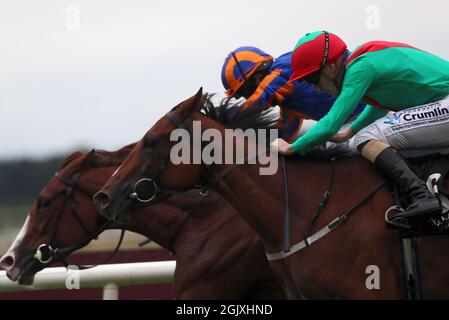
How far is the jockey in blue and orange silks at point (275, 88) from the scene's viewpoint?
5.92 meters

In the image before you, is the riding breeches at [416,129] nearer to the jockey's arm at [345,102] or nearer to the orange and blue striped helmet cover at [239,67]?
the jockey's arm at [345,102]

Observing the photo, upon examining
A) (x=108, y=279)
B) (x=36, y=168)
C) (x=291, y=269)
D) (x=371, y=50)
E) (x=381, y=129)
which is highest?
(x=371, y=50)

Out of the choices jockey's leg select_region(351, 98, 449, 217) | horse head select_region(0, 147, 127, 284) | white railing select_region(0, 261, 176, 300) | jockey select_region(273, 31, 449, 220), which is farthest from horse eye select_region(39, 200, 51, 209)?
jockey's leg select_region(351, 98, 449, 217)

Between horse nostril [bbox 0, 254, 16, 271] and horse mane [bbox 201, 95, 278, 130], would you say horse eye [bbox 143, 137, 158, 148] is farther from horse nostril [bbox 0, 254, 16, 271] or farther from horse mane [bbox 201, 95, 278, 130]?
horse nostril [bbox 0, 254, 16, 271]

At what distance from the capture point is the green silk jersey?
4750 millimetres

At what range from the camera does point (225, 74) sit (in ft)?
20.4

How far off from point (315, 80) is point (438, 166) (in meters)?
0.80

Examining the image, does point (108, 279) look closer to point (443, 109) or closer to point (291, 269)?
point (291, 269)

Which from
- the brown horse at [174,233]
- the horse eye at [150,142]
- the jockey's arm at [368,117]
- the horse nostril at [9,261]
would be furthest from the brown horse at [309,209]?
the horse nostril at [9,261]

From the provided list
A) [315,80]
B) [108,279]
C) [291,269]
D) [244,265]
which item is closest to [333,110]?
[315,80]

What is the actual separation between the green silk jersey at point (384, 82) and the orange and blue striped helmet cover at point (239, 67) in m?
1.28

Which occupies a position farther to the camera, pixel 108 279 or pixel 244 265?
pixel 108 279

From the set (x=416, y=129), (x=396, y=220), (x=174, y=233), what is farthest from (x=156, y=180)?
(x=416, y=129)
